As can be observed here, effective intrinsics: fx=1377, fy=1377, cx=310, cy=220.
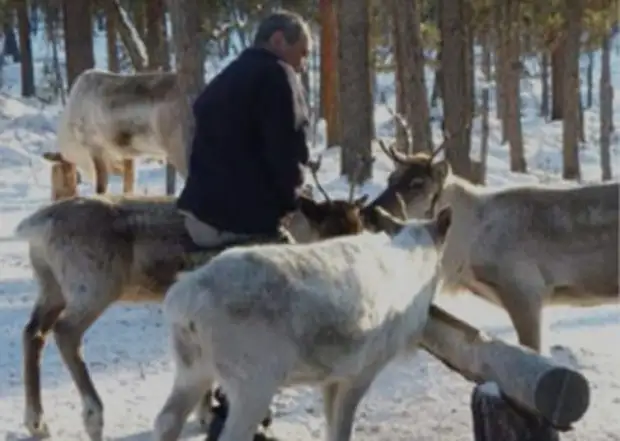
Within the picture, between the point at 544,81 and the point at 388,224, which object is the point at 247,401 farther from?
the point at 544,81

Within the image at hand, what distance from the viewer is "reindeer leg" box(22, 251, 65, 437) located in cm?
728

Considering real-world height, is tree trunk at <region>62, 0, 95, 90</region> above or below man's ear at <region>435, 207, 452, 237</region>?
above

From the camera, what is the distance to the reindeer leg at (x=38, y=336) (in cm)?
728

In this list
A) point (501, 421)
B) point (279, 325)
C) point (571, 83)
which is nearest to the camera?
point (279, 325)

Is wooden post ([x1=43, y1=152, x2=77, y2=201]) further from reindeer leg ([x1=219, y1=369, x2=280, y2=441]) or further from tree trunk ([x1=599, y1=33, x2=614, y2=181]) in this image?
tree trunk ([x1=599, y1=33, x2=614, y2=181])

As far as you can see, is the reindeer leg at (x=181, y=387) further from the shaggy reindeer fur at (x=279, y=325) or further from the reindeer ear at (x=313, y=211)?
the reindeer ear at (x=313, y=211)

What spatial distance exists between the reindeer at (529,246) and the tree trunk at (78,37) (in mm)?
14773

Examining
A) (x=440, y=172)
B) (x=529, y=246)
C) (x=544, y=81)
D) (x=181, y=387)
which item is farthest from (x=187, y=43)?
(x=544, y=81)

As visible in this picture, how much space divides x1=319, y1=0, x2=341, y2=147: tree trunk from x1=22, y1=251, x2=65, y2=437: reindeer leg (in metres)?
→ 18.2

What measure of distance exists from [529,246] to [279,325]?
3.51 meters

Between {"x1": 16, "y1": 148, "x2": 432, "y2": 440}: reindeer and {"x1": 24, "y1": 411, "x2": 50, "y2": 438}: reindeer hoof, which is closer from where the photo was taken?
{"x1": 16, "y1": 148, "x2": 432, "y2": 440}: reindeer

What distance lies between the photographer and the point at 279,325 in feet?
17.7

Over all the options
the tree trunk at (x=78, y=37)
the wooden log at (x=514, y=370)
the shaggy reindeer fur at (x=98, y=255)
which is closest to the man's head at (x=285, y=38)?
the shaggy reindeer fur at (x=98, y=255)

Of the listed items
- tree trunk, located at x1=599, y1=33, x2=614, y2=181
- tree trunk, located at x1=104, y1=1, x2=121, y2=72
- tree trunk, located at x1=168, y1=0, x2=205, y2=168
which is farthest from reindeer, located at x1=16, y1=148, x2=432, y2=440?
tree trunk, located at x1=104, y1=1, x2=121, y2=72
